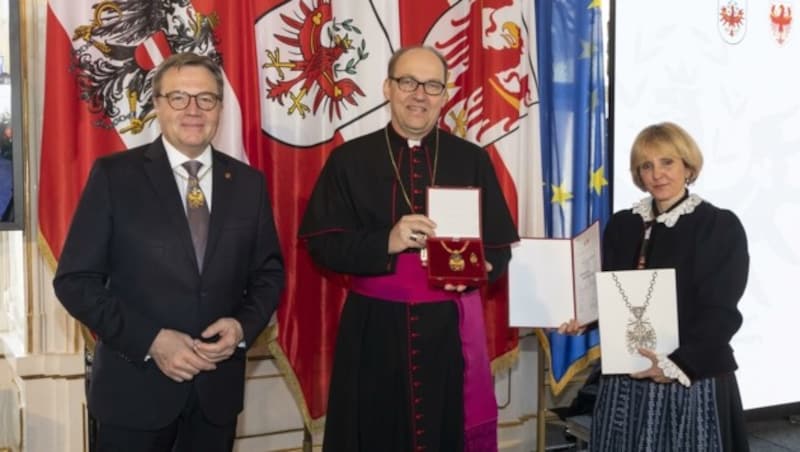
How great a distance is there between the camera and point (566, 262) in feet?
9.59

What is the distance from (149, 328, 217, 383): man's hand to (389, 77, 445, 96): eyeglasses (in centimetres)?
106

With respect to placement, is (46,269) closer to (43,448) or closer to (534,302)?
(43,448)

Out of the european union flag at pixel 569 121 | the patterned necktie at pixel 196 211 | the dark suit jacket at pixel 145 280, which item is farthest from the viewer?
the european union flag at pixel 569 121

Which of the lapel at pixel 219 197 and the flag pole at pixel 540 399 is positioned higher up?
the lapel at pixel 219 197

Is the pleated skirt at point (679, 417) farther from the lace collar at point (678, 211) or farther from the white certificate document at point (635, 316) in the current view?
the lace collar at point (678, 211)

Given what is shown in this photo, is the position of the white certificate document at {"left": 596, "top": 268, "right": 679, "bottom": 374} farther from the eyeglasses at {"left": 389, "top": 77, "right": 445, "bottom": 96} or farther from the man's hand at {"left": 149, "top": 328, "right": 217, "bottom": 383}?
the man's hand at {"left": 149, "top": 328, "right": 217, "bottom": 383}

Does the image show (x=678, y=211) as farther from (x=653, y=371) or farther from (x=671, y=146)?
(x=653, y=371)

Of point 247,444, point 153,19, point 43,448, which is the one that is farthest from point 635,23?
point 43,448

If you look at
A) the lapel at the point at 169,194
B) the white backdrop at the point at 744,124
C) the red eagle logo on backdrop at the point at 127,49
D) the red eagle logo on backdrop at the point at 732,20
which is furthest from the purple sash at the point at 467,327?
the red eagle logo on backdrop at the point at 732,20

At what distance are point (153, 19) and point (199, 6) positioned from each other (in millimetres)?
192

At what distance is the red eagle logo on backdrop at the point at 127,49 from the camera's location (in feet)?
9.28

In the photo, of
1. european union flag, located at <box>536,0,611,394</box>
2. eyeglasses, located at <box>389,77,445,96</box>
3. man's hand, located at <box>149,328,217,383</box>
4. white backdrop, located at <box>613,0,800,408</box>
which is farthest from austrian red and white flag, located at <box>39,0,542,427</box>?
man's hand, located at <box>149,328,217,383</box>

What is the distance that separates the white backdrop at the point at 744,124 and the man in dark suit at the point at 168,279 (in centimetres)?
246

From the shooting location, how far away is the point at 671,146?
2.50 meters
